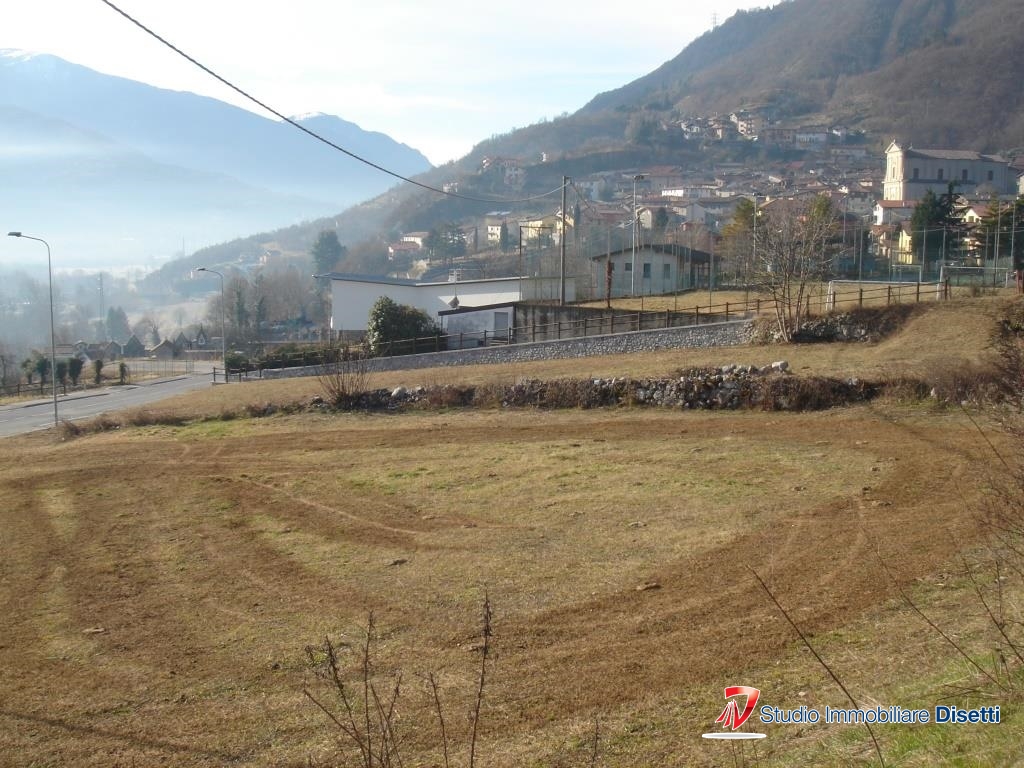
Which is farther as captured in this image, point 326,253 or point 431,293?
point 326,253

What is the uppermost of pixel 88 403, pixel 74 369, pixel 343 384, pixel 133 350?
pixel 343 384

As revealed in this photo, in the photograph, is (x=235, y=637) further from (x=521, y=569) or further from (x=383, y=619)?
(x=521, y=569)

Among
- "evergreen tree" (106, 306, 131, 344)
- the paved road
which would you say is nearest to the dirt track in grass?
the paved road

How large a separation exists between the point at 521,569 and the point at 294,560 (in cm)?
363

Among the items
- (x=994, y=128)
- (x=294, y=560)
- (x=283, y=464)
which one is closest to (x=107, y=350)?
(x=283, y=464)

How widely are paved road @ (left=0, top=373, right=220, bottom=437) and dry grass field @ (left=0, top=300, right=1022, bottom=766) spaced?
24.5m

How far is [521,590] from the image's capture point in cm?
1070

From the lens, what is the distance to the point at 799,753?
18.9 feet

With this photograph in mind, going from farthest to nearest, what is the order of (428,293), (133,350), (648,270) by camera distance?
(133,350), (428,293), (648,270)

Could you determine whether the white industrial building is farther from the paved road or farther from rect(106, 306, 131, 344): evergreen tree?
rect(106, 306, 131, 344): evergreen tree

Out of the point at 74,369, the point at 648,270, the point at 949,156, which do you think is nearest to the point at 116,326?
the point at 74,369

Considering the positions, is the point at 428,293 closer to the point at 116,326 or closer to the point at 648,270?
the point at 648,270

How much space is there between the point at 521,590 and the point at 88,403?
50.1m

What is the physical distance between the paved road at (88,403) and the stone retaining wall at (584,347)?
13863 millimetres
